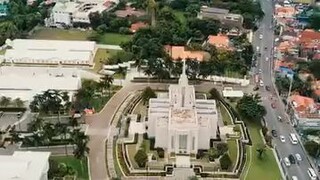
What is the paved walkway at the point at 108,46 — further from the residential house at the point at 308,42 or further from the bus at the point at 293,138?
the bus at the point at 293,138

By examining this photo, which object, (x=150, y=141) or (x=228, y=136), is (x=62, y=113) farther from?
(x=228, y=136)

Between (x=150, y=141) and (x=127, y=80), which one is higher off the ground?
(x=127, y=80)

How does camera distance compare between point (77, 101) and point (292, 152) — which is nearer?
point (292, 152)

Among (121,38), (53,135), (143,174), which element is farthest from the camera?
(121,38)

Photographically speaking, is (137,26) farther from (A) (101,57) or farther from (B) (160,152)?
(B) (160,152)

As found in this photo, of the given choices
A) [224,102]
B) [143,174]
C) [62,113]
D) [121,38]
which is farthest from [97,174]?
[121,38]

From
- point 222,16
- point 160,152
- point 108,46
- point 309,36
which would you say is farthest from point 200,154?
point 222,16

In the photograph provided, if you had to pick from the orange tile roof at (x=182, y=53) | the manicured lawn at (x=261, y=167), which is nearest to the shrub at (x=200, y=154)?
the manicured lawn at (x=261, y=167)
